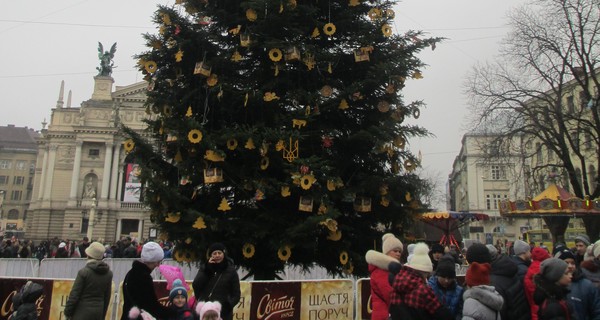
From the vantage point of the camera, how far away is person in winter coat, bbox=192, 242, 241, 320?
5.32 m

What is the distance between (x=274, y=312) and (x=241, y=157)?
292 centimetres

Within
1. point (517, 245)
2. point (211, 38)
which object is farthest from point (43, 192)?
point (517, 245)

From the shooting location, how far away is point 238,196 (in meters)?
8.86

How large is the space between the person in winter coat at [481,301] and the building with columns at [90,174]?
217 ft

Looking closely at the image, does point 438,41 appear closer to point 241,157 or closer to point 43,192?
point 241,157

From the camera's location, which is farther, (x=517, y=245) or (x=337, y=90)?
(x=337, y=90)

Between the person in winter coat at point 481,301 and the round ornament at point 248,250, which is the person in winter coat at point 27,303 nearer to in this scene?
the round ornament at point 248,250

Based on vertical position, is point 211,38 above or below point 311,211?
above

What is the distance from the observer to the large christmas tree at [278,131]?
797 centimetres

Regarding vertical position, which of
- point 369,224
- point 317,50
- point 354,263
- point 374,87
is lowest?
point 354,263

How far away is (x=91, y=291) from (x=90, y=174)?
70.7 metres

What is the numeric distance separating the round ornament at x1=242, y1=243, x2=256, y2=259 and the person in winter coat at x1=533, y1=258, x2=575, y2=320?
4.77 meters

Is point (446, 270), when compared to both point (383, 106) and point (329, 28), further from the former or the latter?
point (329, 28)

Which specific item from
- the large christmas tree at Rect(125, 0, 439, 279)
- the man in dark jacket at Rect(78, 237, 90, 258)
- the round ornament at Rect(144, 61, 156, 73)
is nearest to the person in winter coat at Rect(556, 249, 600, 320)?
the large christmas tree at Rect(125, 0, 439, 279)
